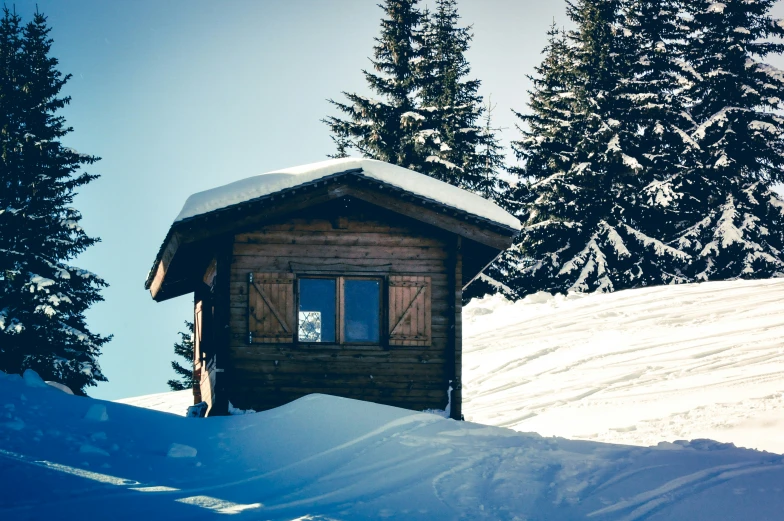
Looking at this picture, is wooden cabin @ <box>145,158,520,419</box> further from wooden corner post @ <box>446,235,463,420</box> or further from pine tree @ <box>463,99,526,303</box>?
pine tree @ <box>463,99,526,303</box>

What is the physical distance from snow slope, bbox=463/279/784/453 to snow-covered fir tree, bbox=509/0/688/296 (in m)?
3.40

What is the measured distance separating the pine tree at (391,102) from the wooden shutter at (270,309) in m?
18.3

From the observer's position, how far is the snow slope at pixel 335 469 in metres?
8.39

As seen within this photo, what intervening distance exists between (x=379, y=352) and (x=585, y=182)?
19.8 metres

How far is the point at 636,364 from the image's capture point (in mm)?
19531

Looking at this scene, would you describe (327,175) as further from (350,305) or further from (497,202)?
(497,202)

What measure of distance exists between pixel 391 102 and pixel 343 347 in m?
20.5

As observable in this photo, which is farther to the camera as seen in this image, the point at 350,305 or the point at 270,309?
the point at 350,305

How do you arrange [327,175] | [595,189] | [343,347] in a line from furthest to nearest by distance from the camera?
[595,189] → [343,347] → [327,175]

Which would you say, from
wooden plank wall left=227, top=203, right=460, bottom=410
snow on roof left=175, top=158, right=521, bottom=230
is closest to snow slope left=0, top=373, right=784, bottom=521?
wooden plank wall left=227, top=203, right=460, bottom=410

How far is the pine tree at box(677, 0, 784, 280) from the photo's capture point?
31344 mm

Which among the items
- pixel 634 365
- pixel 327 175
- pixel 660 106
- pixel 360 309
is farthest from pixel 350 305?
pixel 660 106

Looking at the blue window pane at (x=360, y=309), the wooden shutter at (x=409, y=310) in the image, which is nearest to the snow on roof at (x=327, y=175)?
the wooden shutter at (x=409, y=310)

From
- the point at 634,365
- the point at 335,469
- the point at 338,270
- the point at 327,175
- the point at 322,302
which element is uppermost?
the point at 327,175
